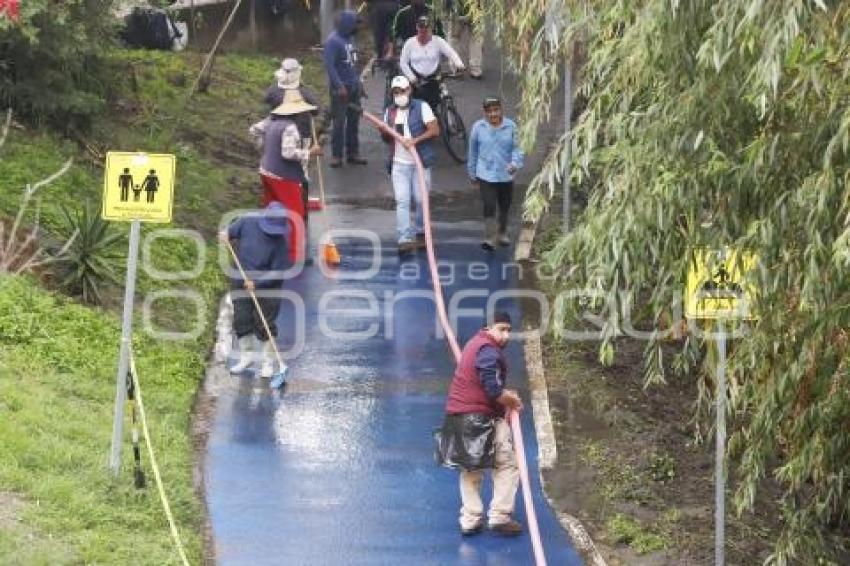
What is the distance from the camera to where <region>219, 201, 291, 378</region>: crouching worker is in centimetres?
1369

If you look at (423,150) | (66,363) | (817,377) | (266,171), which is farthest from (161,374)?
(817,377)

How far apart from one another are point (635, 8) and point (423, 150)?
7.87m

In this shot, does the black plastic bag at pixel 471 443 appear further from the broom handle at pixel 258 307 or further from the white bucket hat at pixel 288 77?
the white bucket hat at pixel 288 77

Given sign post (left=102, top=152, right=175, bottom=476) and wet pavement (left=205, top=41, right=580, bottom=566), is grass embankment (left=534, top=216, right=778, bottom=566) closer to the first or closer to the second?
wet pavement (left=205, top=41, right=580, bottom=566)

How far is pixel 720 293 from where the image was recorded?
934 cm

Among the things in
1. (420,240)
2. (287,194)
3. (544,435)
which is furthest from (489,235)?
(544,435)

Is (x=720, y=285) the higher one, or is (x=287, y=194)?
(x=287, y=194)

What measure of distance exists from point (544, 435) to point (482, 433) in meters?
1.99

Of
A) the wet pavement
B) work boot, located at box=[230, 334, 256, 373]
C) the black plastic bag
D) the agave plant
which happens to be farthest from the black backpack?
the black plastic bag

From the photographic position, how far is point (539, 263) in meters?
17.0

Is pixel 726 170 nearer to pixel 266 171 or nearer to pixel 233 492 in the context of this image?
pixel 233 492

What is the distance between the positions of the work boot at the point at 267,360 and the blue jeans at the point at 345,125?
5.87 metres

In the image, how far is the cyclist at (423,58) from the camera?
19594 mm

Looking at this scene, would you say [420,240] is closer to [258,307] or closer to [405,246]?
[405,246]
